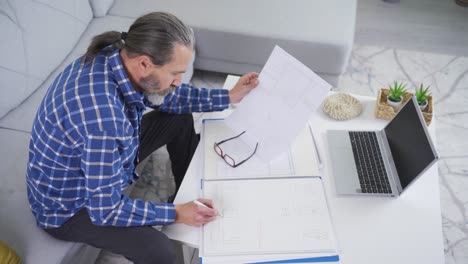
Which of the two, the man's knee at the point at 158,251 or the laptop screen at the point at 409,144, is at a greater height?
the laptop screen at the point at 409,144

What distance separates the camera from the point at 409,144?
113 cm

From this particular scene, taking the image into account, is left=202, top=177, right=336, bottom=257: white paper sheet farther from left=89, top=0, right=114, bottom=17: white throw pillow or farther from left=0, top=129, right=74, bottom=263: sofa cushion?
left=89, top=0, right=114, bottom=17: white throw pillow

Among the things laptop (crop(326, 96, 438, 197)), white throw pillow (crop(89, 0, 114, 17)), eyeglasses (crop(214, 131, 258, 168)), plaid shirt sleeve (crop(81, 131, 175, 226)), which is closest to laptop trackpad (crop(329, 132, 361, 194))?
laptop (crop(326, 96, 438, 197))

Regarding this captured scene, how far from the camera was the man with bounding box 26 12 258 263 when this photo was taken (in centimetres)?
100

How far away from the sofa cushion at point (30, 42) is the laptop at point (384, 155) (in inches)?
49.0

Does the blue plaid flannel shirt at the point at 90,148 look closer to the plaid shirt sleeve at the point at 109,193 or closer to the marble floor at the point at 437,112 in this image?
the plaid shirt sleeve at the point at 109,193

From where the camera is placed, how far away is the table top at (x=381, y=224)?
1.02 m

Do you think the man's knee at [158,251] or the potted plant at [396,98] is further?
the potted plant at [396,98]

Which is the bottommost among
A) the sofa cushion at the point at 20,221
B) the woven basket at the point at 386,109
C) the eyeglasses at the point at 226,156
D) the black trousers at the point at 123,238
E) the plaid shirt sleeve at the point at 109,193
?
the sofa cushion at the point at 20,221

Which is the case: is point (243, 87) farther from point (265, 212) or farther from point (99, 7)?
point (99, 7)

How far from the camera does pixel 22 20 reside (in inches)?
64.4

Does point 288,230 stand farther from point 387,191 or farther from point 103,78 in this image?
point 103,78

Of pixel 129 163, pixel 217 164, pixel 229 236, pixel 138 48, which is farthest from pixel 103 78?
pixel 229 236

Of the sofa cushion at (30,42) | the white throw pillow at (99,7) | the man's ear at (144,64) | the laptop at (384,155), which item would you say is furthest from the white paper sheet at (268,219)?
the white throw pillow at (99,7)
